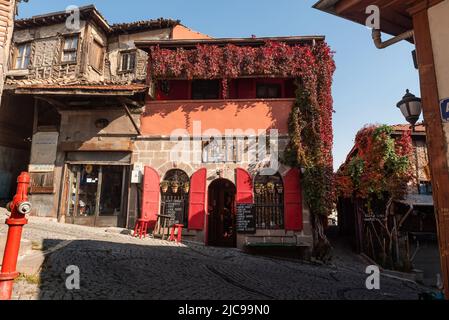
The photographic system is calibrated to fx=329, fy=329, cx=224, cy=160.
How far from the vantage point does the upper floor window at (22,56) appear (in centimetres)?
1730

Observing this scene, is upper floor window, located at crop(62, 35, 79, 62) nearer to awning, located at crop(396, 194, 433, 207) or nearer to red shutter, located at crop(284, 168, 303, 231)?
red shutter, located at crop(284, 168, 303, 231)

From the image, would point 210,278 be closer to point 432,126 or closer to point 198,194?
point 432,126

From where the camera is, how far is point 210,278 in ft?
20.2

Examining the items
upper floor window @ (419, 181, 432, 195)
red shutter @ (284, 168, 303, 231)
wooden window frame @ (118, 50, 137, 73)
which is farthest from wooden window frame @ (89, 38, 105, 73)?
upper floor window @ (419, 181, 432, 195)

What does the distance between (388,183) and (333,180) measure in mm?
1894

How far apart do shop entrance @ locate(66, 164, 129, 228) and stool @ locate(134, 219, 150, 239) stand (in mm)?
1166

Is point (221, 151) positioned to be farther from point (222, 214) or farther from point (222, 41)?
point (222, 41)

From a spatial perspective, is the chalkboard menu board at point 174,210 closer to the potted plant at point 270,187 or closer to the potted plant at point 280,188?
the potted plant at point 270,187

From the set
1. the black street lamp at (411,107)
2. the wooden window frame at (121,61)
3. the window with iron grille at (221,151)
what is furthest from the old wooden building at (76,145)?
the black street lamp at (411,107)

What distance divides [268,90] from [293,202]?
Answer: 15.5ft

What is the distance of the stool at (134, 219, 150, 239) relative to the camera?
1086cm

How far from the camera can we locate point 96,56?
1717 centimetres

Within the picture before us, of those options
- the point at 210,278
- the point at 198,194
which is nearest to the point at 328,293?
the point at 210,278

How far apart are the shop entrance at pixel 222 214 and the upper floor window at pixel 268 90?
380cm
